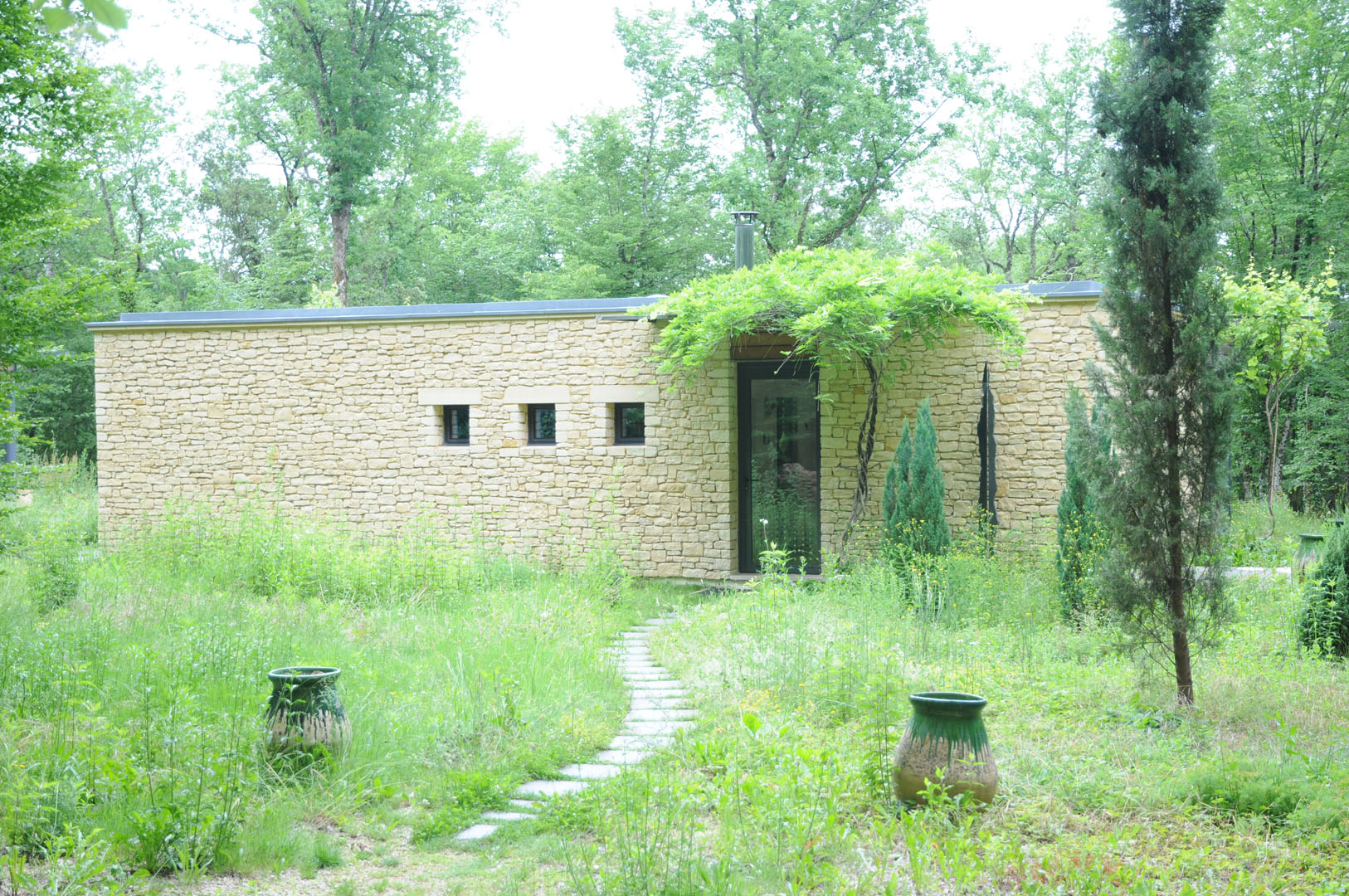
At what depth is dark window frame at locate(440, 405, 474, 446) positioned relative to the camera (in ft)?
38.5

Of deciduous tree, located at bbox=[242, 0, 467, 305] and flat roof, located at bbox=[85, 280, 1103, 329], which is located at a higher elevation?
deciduous tree, located at bbox=[242, 0, 467, 305]

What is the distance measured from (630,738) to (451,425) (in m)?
7.37

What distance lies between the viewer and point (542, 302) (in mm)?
11242

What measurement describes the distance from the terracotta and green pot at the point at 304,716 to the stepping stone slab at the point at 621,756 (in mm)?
1294

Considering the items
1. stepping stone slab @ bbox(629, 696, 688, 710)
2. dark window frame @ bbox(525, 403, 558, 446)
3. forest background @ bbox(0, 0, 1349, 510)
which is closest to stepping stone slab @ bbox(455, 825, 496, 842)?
stepping stone slab @ bbox(629, 696, 688, 710)

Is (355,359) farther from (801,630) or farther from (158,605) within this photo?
(801,630)

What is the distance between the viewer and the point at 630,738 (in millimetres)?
5160

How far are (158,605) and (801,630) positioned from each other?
482 centimetres

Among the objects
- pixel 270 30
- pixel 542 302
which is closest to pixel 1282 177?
pixel 542 302

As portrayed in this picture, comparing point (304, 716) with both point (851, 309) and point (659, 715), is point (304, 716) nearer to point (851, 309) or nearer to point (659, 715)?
point (659, 715)

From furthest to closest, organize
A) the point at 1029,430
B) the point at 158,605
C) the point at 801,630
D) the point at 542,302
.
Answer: the point at 542,302
the point at 1029,430
the point at 158,605
the point at 801,630

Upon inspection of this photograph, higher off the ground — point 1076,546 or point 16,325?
point 16,325

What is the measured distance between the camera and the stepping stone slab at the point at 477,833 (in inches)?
154

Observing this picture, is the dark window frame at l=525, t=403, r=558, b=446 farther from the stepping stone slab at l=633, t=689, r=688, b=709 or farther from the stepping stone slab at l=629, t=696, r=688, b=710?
the stepping stone slab at l=629, t=696, r=688, b=710
